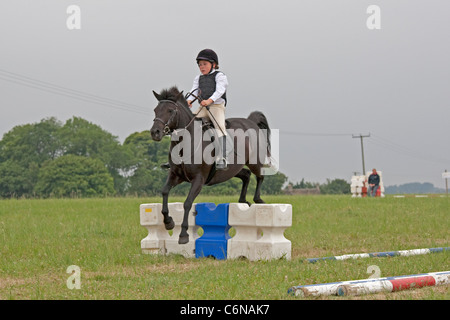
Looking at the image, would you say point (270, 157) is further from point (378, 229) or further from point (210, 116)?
point (378, 229)

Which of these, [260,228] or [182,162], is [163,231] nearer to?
[182,162]

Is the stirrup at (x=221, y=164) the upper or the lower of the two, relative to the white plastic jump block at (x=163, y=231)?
upper

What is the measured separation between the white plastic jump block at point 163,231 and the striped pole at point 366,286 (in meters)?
4.49

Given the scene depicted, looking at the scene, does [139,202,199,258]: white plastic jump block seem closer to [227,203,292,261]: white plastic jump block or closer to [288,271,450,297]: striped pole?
[227,203,292,261]: white plastic jump block

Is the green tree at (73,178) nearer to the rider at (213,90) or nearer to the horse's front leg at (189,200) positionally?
the rider at (213,90)

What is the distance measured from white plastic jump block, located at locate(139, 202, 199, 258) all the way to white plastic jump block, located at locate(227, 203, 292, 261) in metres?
1.01

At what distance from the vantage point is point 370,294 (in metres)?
6.04

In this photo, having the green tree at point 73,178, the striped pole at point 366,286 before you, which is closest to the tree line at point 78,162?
the green tree at point 73,178

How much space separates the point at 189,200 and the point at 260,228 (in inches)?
49.9

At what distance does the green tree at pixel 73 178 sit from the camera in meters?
61.6

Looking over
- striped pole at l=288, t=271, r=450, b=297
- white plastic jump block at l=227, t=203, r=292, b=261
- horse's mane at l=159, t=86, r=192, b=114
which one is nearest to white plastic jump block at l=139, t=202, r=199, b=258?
white plastic jump block at l=227, t=203, r=292, b=261

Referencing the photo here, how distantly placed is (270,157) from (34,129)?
6584 cm

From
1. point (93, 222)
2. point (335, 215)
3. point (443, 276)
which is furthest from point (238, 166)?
point (335, 215)

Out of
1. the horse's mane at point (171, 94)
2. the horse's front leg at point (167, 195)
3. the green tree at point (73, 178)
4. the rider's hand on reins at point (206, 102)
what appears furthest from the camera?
the green tree at point (73, 178)
